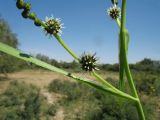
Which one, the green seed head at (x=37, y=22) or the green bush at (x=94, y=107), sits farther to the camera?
the green bush at (x=94, y=107)

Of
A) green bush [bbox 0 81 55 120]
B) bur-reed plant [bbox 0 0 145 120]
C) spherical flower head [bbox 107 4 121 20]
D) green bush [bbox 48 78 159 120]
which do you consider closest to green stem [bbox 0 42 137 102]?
bur-reed plant [bbox 0 0 145 120]

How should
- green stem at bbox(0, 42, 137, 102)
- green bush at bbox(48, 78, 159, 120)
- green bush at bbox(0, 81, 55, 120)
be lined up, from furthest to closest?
1. green bush at bbox(0, 81, 55, 120)
2. green bush at bbox(48, 78, 159, 120)
3. green stem at bbox(0, 42, 137, 102)

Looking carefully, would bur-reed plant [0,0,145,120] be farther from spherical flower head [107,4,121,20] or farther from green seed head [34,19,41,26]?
spherical flower head [107,4,121,20]

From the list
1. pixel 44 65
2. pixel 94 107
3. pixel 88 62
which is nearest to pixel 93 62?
pixel 88 62

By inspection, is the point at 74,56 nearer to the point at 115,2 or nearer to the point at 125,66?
the point at 125,66

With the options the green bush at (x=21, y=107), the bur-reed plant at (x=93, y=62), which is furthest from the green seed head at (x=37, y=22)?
the green bush at (x=21, y=107)

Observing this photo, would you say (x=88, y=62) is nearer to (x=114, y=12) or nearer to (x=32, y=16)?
(x=32, y=16)

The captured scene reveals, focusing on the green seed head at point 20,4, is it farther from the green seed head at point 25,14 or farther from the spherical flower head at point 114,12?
the spherical flower head at point 114,12

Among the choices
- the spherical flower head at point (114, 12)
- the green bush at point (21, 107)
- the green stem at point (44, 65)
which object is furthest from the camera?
the green bush at point (21, 107)

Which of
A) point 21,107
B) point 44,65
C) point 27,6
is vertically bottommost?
point 21,107
